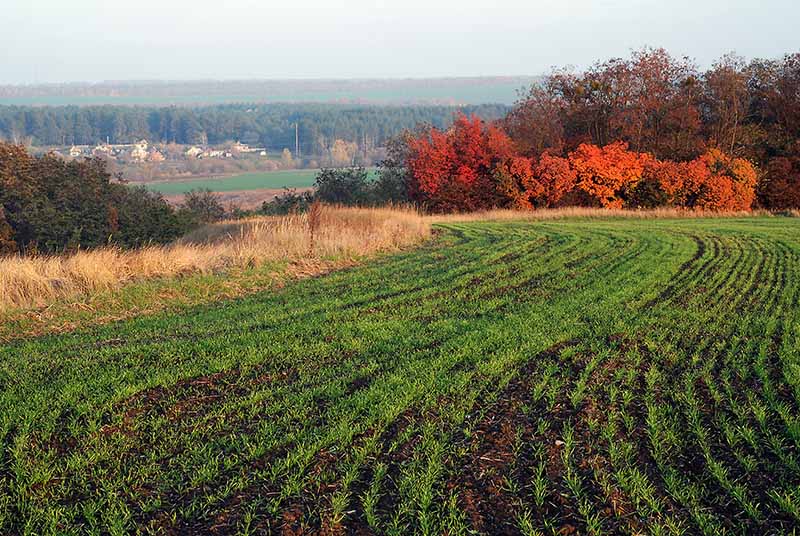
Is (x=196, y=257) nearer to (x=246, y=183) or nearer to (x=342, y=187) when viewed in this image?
(x=342, y=187)

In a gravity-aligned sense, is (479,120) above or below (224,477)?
above

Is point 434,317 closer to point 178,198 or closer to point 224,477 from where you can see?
point 224,477

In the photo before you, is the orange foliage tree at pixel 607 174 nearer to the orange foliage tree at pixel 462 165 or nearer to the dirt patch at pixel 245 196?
the orange foliage tree at pixel 462 165

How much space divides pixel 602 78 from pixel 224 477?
4187 cm

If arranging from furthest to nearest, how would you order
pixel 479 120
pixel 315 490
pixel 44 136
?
pixel 44 136 → pixel 479 120 → pixel 315 490

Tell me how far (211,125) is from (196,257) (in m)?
120

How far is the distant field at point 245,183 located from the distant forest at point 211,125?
18281mm

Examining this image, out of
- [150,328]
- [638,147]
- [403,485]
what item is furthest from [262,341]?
[638,147]

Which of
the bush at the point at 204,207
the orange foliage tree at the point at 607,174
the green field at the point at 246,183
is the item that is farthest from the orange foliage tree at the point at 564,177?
the green field at the point at 246,183

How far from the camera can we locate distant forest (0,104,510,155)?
334ft

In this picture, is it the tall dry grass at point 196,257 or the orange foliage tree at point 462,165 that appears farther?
the orange foliage tree at point 462,165

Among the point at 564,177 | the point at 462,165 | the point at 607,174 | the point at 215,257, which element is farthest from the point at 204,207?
the point at 215,257

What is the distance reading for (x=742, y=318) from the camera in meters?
9.47

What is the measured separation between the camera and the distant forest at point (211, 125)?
102 metres
